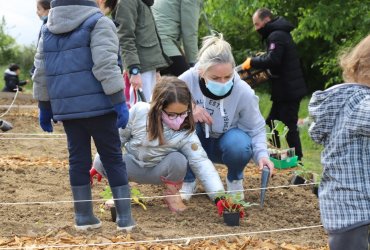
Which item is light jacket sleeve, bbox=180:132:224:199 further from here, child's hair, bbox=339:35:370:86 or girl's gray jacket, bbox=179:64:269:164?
child's hair, bbox=339:35:370:86

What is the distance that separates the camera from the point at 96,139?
411 cm

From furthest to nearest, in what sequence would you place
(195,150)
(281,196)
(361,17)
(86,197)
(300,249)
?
1. (361,17)
2. (281,196)
3. (195,150)
4. (86,197)
5. (300,249)

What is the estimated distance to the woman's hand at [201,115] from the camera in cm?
487

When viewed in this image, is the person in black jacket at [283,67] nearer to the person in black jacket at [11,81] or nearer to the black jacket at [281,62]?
the black jacket at [281,62]

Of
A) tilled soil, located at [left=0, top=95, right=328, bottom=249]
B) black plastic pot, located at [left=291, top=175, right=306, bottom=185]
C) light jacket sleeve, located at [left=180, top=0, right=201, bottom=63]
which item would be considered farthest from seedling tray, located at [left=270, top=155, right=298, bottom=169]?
light jacket sleeve, located at [left=180, top=0, right=201, bottom=63]

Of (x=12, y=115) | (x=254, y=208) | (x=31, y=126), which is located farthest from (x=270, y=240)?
(x=12, y=115)

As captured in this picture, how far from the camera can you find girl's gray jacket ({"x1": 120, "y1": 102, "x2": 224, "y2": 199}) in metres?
4.63

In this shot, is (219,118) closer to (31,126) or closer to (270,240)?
(270,240)

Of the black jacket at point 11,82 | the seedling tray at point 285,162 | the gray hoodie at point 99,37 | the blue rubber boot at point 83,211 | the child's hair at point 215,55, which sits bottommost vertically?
the seedling tray at point 285,162

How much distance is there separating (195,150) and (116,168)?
72cm

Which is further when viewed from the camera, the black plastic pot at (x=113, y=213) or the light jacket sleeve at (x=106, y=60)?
the black plastic pot at (x=113, y=213)

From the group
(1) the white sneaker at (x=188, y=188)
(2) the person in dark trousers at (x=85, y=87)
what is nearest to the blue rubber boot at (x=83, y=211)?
(2) the person in dark trousers at (x=85, y=87)

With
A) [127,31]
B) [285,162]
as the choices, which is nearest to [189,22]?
[127,31]

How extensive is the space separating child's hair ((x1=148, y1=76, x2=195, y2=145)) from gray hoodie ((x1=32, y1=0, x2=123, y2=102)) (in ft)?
1.79
